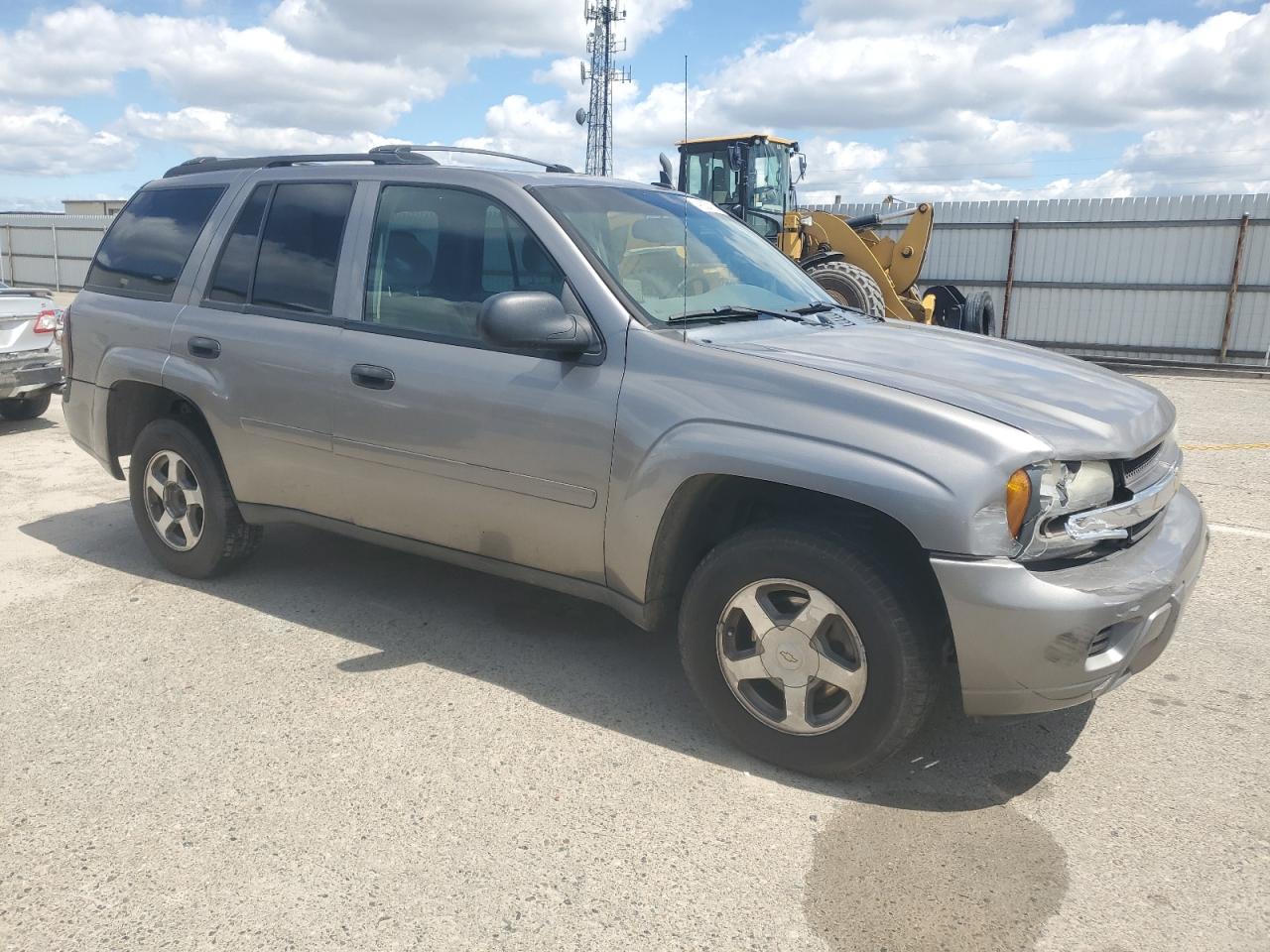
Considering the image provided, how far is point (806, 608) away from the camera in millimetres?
2959

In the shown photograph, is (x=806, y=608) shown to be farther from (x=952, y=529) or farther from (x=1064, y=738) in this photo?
(x=1064, y=738)

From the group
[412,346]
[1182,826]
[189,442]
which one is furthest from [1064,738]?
[189,442]

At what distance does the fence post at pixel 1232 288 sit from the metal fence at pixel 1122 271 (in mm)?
16

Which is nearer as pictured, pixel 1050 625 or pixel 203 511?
pixel 1050 625

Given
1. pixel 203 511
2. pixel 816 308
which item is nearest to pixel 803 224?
pixel 816 308

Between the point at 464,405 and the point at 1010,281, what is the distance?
53.0 feet

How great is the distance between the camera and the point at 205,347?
4.38 metres

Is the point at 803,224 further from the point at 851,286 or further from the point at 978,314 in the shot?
the point at 978,314

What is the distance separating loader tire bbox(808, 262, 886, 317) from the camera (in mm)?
12070

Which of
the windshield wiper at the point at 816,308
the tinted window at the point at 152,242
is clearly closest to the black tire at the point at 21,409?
the tinted window at the point at 152,242

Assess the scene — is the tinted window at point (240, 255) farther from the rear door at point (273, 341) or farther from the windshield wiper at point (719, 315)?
the windshield wiper at point (719, 315)

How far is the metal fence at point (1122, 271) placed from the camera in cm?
1628

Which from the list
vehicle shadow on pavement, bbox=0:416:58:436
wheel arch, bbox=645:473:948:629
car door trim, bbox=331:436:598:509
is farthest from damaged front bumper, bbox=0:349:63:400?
wheel arch, bbox=645:473:948:629

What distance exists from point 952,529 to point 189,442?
3.43m
